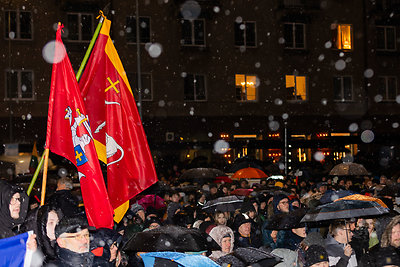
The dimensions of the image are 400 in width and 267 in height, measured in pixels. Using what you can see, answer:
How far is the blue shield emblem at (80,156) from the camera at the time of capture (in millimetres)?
6828

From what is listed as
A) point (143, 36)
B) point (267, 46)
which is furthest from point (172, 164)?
point (267, 46)

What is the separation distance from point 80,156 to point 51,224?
148cm

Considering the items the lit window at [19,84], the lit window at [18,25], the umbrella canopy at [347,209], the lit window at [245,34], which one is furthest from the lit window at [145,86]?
the umbrella canopy at [347,209]

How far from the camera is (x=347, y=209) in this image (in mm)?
7543

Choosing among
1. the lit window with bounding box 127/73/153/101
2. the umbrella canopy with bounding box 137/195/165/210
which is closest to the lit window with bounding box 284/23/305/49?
the lit window with bounding box 127/73/153/101

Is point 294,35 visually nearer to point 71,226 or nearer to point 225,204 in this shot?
point 225,204

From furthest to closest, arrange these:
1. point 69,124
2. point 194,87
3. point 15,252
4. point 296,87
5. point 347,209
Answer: point 296,87 → point 194,87 → point 347,209 → point 69,124 → point 15,252

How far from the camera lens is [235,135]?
95.9 ft

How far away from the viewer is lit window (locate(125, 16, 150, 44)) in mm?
27703

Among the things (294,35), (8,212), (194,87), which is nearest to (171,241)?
(8,212)

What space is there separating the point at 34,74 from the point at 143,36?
5326mm

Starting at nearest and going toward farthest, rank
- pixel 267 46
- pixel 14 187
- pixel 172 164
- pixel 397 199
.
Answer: pixel 14 187, pixel 397 199, pixel 172 164, pixel 267 46

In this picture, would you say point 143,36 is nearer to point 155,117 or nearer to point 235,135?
point 155,117

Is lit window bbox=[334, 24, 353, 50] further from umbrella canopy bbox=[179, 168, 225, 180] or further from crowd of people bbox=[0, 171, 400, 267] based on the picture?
crowd of people bbox=[0, 171, 400, 267]
